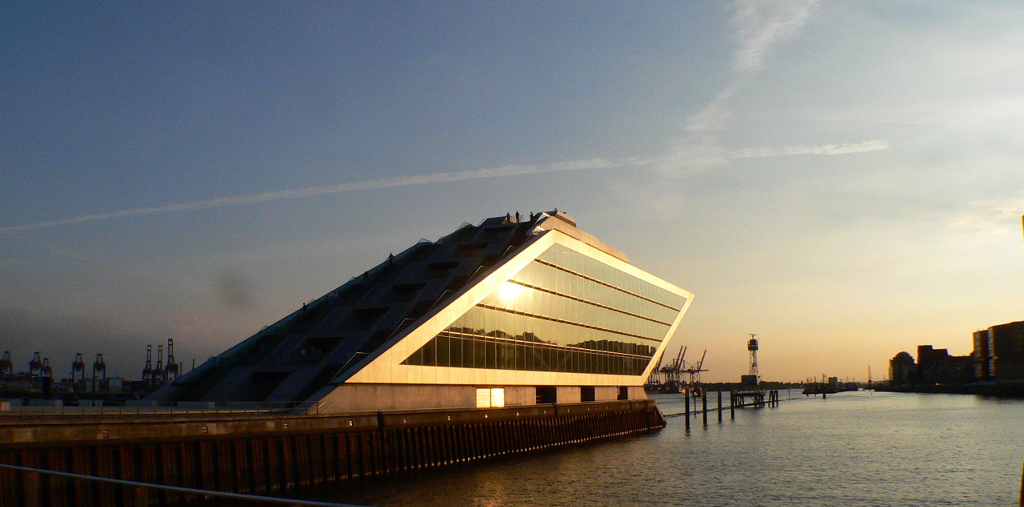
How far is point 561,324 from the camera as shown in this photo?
65062mm

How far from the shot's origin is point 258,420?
110 ft

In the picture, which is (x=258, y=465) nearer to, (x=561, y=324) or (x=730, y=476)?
(x=730, y=476)

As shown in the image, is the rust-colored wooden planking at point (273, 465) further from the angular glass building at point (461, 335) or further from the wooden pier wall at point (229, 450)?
the angular glass building at point (461, 335)

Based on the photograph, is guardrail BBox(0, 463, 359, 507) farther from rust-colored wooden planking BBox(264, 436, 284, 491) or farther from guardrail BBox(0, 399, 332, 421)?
rust-colored wooden planking BBox(264, 436, 284, 491)

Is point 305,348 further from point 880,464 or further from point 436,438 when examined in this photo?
point 880,464

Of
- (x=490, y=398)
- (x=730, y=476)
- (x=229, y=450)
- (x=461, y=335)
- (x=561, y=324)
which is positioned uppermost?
(x=461, y=335)

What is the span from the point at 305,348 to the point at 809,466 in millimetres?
34018

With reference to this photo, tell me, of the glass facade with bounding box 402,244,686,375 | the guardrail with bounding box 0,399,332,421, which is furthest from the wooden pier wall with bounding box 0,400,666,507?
the glass facade with bounding box 402,244,686,375

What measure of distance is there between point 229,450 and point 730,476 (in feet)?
95.8

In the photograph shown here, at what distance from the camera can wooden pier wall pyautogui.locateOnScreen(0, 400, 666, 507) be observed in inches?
531

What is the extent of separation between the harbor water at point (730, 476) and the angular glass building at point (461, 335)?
208 inches

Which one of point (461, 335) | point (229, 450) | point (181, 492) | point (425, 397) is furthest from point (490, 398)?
point (181, 492)

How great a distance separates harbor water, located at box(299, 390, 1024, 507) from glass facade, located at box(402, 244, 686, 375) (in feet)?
23.6

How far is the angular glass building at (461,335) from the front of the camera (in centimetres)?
4484
